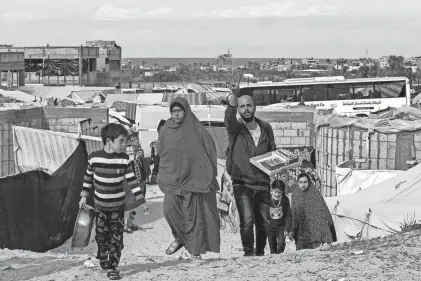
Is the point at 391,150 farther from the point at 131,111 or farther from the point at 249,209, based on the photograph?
the point at 131,111

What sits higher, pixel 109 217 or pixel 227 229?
pixel 109 217

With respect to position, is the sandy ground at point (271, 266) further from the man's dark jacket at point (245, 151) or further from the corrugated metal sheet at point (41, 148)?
the corrugated metal sheet at point (41, 148)

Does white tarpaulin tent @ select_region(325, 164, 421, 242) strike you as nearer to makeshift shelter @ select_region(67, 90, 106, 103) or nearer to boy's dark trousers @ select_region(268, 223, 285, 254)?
boy's dark trousers @ select_region(268, 223, 285, 254)

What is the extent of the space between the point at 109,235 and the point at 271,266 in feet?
3.81

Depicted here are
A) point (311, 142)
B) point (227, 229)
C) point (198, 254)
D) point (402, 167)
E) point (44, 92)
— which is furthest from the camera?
point (44, 92)

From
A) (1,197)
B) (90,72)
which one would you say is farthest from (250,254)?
(90,72)

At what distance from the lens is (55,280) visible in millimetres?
5949

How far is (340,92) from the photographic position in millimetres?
30203

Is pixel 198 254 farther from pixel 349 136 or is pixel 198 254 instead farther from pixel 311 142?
pixel 311 142

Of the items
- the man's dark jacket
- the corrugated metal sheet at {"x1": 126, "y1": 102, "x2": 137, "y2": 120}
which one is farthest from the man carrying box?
the corrugated metal sheet at {"x1": 126, "y1": 102, "x2": 137, "y2": 120}

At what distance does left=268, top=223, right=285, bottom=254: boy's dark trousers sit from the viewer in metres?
6.95

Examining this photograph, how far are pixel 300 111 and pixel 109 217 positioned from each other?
11.1 m

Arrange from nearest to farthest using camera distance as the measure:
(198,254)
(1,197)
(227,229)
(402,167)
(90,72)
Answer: (198,254) → (1,197) → (227,229) → (402,167) → (90,72)

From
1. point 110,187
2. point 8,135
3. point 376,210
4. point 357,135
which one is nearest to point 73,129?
point 8,135
